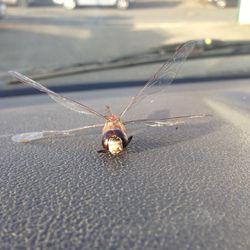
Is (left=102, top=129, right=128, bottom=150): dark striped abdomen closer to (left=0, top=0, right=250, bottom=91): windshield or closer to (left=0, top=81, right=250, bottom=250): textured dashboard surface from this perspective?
(left=0, top=81, right=250, bottom=250): textured dashboard surface

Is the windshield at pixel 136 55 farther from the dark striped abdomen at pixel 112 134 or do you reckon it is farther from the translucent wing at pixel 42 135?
the dark striped abdomen at pixel 112 134

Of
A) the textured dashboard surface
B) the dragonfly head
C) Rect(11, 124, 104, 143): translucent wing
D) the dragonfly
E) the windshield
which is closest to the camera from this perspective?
the textured dashboard surface

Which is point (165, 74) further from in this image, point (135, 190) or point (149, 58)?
point (149, 58)

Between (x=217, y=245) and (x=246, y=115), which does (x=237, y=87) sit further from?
(x=217, y=245)

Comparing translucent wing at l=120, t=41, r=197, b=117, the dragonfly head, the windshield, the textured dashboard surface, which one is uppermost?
translucent wing at l=120, t=41, r=197, b=117

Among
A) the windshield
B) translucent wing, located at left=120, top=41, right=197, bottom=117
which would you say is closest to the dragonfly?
translucent wing, located at left=120, top=41, right=197, bottom=117

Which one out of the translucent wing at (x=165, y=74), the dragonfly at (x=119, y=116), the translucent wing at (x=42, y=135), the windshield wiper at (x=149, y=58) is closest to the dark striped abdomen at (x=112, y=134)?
the dragonfly at (x=119, y=116)
